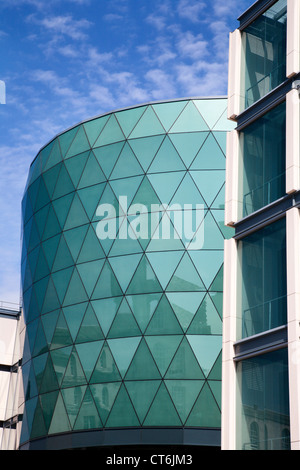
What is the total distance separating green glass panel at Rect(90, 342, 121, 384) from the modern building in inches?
401

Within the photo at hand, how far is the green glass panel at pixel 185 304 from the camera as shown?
26062mm

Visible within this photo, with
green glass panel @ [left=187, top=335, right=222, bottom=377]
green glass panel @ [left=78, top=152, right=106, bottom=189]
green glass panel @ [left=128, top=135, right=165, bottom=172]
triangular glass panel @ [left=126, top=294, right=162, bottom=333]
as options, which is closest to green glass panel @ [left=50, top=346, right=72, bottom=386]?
triangular glass panel @ [left=126, top=294, right=162, bottom=333]

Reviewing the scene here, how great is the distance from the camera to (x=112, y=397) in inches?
1029

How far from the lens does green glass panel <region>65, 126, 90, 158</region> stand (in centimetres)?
3041

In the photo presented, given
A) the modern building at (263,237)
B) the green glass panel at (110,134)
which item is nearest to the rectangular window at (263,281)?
the modern building at (263,237)

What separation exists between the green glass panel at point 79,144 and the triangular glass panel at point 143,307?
24.8 feet

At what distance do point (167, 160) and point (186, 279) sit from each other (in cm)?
511

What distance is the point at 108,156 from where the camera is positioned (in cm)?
2934

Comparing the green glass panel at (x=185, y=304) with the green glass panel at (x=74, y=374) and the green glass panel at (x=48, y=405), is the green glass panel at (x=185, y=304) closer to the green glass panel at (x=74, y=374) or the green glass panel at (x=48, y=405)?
the green glass panel at (x=74, y=374)

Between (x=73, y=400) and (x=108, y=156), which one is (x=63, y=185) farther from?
(x=73, y=400)

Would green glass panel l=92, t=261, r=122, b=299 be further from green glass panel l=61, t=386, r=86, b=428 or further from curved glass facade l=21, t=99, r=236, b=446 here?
green glass panel l=61, t=386, r=86, b=428

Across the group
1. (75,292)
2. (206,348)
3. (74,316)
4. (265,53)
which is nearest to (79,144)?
(75,292)
